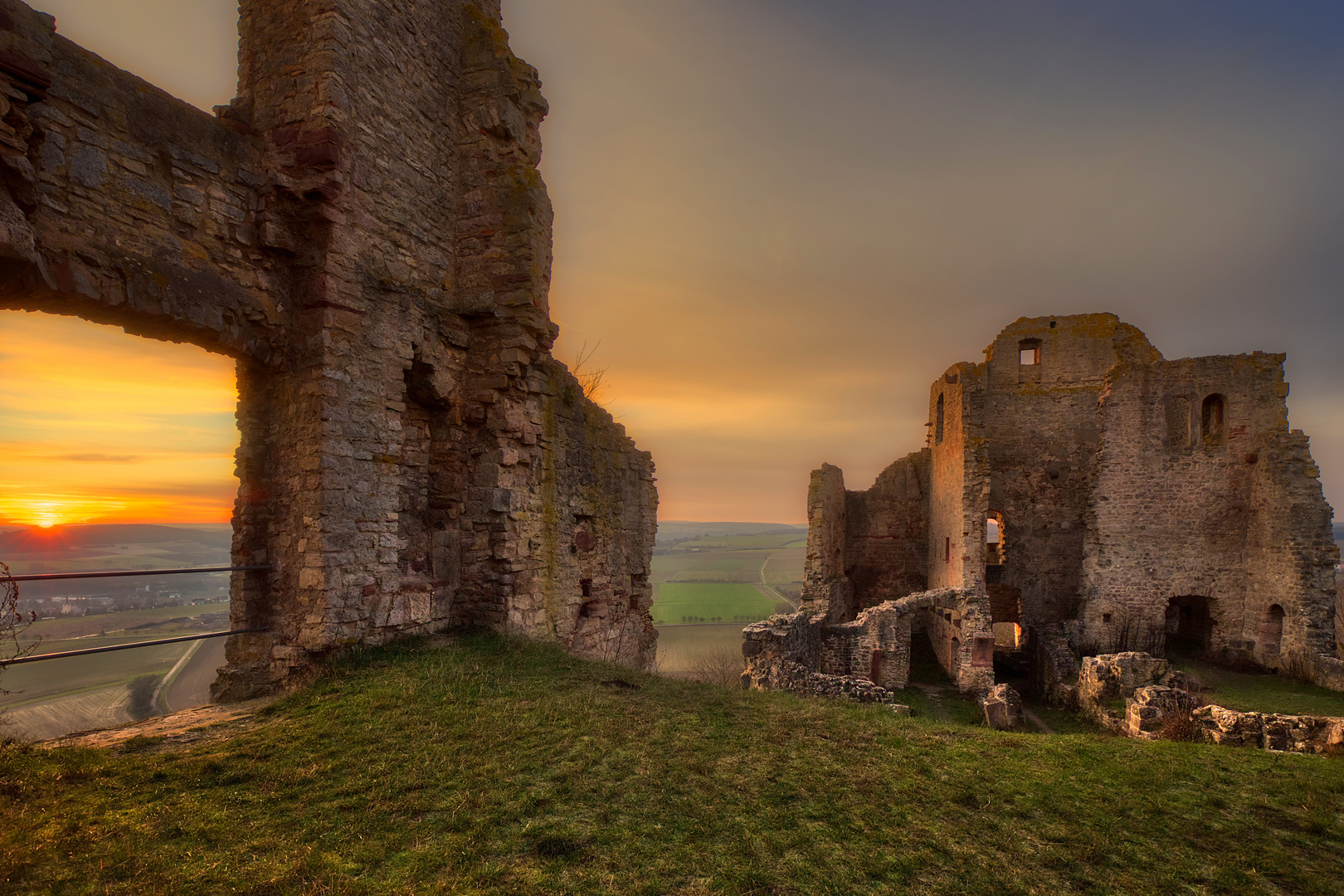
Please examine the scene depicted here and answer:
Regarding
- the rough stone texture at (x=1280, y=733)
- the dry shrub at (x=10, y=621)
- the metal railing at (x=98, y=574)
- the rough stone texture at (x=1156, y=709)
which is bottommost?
the rough stone texture at (x=1156, y=709)

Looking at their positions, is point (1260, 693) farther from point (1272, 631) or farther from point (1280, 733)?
point (1280, 733)

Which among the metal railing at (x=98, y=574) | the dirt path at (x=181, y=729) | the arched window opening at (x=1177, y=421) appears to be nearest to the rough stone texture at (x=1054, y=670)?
the arched window opening at (x=1177, y=421)

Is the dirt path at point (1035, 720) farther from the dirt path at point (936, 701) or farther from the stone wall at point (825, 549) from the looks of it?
the stone wall at point (825, 549)

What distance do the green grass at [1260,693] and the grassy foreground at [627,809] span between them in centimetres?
972

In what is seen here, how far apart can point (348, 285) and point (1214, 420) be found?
74.3 feet

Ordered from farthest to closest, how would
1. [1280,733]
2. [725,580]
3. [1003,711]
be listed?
[725,580] < [1003,711] < [1280,733]

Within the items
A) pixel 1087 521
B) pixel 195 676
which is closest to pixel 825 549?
pixel 1087 521

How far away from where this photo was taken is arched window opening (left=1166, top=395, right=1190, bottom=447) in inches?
757

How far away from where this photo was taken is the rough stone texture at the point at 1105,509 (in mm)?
17203

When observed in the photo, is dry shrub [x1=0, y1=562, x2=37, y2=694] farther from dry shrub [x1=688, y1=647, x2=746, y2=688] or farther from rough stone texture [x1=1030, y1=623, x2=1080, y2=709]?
dry shrub [x1=688, y1=647, x2=746, y2=688]

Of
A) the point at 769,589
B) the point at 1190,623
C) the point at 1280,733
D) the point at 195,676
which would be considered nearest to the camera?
the point at 1280,733

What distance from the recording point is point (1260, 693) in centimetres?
1507

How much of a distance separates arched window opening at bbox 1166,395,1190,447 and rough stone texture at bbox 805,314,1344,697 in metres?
Answer: 0.05

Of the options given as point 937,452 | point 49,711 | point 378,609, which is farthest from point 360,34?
point 937,452
